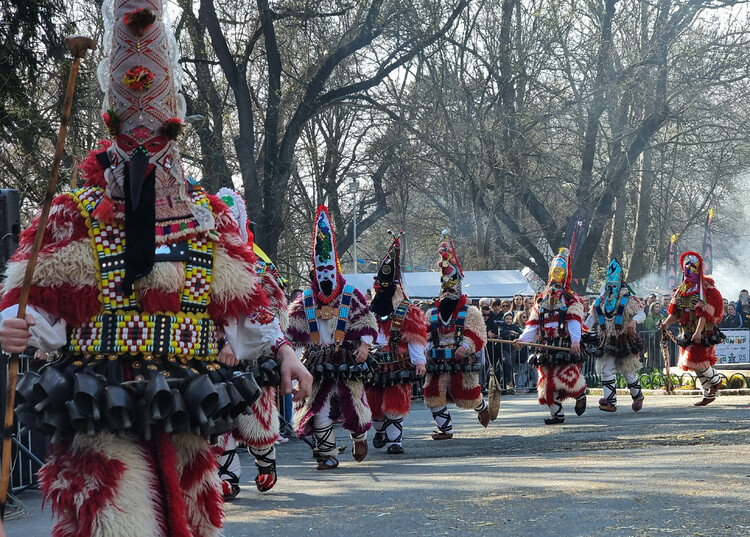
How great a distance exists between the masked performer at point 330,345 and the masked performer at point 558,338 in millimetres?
4390

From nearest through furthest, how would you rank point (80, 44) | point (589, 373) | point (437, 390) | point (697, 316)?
1. point (80, 44)
2. point (437, 390)
3. point (697, 316)
4. point (589, 373)

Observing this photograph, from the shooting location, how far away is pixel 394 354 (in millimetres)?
11852

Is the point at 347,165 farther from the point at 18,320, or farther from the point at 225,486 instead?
the point at 18,320

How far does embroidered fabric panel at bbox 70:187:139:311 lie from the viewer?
14.7ft

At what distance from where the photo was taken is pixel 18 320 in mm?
4145

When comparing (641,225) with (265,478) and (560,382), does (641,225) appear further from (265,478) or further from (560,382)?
(265,478)

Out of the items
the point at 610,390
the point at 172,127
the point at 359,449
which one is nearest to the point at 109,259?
the point at 172,127

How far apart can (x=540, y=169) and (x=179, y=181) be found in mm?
24589

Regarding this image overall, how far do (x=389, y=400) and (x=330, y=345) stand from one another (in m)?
1.64

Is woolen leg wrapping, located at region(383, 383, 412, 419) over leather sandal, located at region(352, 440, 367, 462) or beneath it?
over

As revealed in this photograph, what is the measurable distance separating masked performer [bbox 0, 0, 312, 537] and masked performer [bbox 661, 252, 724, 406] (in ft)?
37.9

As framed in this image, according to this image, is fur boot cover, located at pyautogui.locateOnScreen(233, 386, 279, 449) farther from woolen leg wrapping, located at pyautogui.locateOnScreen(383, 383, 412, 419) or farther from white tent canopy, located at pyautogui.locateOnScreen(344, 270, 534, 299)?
white tent canopy, located at pyautogui.locateOnScreen(344, 270, 534, 299)

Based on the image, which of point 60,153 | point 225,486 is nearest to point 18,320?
point 60,153

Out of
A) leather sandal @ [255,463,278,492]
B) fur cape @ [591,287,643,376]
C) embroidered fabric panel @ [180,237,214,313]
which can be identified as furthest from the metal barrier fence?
embroidered fabric panel @ [180,237,214,313]
